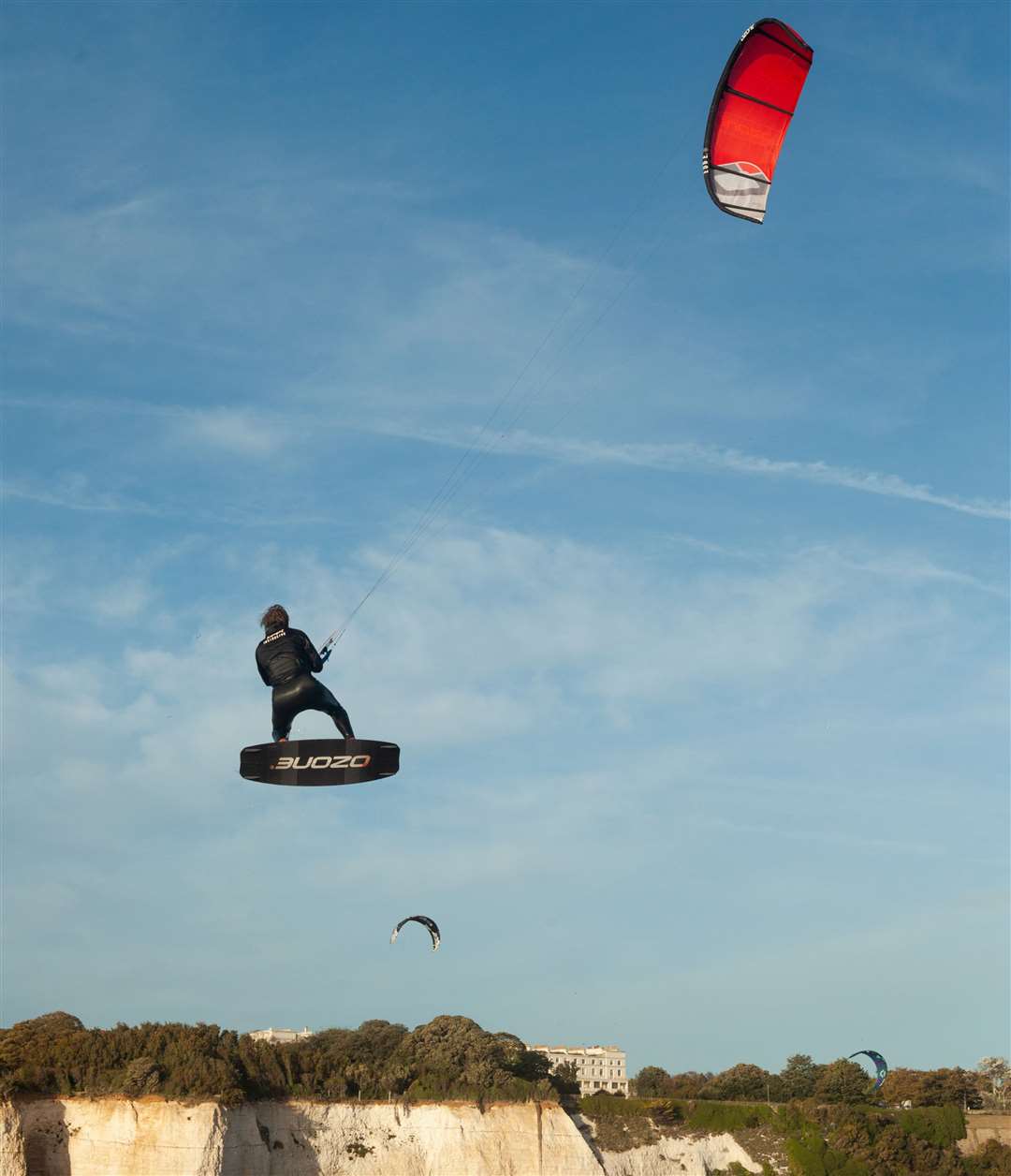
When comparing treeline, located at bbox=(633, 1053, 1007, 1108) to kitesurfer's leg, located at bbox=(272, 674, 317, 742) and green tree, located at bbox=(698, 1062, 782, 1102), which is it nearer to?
green tree, located at bbox=(698, 1062, 782, 1102)

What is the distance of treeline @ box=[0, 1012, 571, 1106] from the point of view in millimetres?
43156

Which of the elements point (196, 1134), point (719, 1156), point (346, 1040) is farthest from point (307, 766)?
point (346, 1040)

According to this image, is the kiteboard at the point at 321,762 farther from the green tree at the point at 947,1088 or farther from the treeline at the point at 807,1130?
the green tree at the point at 947,1088

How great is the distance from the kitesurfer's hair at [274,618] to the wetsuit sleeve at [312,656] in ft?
1.14

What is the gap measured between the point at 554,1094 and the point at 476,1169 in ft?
15.9

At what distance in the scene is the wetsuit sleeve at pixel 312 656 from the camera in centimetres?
2159

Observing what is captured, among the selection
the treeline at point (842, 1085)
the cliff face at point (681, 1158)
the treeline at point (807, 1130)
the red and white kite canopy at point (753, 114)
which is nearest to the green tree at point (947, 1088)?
the treeline at point (842, 1085)

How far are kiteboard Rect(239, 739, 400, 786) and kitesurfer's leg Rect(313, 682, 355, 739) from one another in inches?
24.0

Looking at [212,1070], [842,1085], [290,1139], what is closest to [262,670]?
[212,1070]

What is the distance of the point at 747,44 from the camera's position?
23.9m

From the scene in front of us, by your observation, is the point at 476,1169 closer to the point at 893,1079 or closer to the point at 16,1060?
the point at 16,1060

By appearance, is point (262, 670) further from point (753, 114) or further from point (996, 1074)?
point (996, 1074)

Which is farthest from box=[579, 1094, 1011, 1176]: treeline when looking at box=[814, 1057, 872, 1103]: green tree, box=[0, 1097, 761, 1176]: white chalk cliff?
box=[814, 1057, 872, 1103]: green tree

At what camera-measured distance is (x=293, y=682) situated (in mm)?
21312
